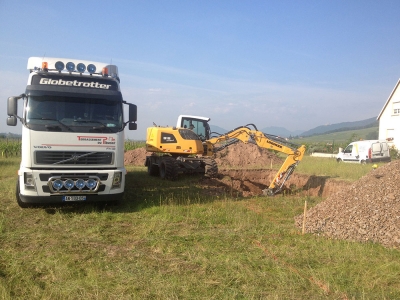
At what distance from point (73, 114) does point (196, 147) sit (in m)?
6.66

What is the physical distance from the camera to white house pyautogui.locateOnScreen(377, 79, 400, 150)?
102 ft

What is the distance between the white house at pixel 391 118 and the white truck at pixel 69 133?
28.8 m

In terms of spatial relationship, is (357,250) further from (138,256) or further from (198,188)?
(198,188)

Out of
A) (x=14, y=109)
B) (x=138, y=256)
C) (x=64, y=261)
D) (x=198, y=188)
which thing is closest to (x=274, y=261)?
(x=138, y=256)

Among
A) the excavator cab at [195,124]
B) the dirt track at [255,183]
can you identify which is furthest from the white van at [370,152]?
the excavator cab at [195,124]

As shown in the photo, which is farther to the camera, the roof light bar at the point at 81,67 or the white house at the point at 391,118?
the white house at the point at 391,118

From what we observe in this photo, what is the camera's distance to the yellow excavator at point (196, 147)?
40.3 feet

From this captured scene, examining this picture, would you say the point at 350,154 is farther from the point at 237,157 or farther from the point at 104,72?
the point at 104,72

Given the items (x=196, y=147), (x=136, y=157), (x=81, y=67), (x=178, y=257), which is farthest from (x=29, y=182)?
(x=136, y=157)

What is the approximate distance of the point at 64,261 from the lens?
5.35m

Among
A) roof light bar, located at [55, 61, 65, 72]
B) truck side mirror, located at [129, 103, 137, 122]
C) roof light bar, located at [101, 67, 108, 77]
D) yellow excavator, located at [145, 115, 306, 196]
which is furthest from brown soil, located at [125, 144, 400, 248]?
roof light bar, located at [55, 61, 65, 72]

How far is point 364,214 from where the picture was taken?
7.05m

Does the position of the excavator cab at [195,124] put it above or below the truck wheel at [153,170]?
above

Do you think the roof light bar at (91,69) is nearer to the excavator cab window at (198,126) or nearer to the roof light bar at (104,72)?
the roof light bar at (104,72)
